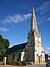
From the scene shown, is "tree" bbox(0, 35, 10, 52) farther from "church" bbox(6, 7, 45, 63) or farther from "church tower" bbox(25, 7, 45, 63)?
"church tower" bbox(25, 7, 45, 63)

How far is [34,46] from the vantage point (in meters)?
71.1

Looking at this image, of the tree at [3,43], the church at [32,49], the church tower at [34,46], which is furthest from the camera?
the church at [32,49]

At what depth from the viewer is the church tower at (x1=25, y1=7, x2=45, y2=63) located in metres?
71.3

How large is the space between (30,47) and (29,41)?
2.57 m

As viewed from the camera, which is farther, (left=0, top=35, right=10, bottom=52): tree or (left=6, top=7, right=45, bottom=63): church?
(left=6, top=7, right=45, bottom=63): church

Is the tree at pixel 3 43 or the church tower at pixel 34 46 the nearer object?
the tree at pixel 3 43

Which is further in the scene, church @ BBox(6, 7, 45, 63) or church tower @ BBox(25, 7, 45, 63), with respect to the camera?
church @ BBox(6, 7, 45, 63)

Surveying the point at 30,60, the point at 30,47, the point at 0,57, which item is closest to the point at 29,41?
the point at 30,47

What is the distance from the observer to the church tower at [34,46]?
234 feet

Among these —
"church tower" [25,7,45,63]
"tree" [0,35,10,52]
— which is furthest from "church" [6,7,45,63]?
"tree" [0,35,10,52]

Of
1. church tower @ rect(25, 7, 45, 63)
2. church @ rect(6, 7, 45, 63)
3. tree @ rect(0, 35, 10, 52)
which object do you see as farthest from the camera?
church @ rect(6, 7, 45, 63)

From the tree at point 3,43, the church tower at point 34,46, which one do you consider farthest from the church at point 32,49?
the tree at point 3,43

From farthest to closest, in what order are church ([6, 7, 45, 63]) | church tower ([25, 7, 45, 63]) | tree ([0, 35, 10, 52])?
church ([6, 7, 45, 63])
church tower ([25, 7, 45, 63])
tree ([0, 35, 10, 52])

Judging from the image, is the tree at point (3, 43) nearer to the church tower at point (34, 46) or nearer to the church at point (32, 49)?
the church at point (32, 49)
